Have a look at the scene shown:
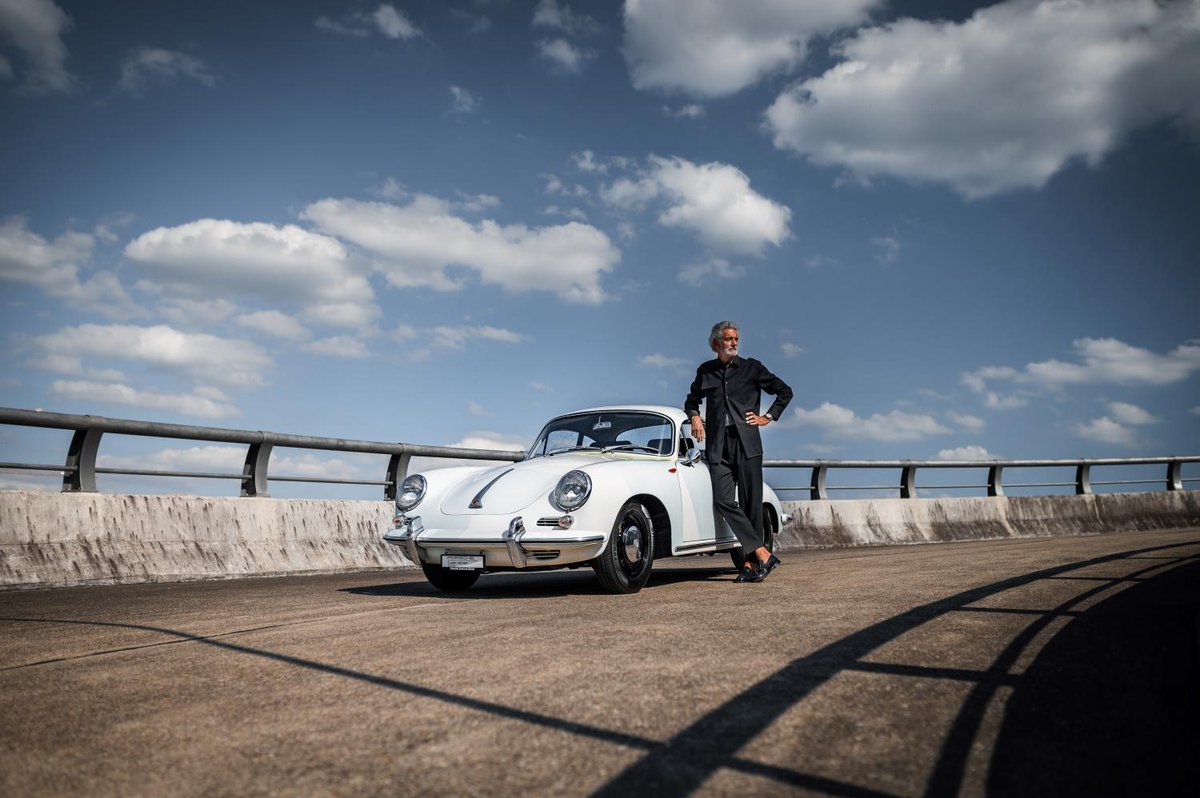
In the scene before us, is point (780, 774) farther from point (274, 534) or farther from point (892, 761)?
point (274, 534)

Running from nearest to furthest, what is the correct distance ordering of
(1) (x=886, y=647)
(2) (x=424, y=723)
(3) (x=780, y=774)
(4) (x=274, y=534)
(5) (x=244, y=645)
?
(3) (x=780, y=774), (2) (x=424, y=723), (1) (x=886, y=647), (5) (x=244, y=645), (4) (x=274, y=534)

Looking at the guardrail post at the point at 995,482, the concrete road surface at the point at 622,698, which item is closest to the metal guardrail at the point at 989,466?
the guardrail post at the point at 995,482

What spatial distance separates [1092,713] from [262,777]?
251 centimetres

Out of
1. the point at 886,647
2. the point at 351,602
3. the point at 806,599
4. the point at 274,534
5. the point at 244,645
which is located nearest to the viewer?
the point at 886,647

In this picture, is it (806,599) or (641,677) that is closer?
(641,677)

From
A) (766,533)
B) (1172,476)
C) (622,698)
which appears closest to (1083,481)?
(1172,476)

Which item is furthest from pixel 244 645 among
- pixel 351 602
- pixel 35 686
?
pixel 351 602

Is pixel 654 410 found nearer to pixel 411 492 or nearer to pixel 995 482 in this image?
pixel 411 492

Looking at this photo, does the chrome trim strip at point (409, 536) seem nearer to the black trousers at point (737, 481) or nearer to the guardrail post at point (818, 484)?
the black trousers at point (737, 481)

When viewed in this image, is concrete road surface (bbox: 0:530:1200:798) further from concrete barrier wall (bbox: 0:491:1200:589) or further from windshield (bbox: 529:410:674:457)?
windshield (bbox: 529:410:674:457)

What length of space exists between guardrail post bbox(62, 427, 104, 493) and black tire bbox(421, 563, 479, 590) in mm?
2927

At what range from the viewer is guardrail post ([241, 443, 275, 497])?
9.05 meters

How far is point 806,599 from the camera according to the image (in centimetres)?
586

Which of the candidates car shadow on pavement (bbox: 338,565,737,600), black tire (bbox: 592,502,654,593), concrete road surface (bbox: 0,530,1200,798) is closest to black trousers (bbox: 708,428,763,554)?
car shadow on pavement (bbox: 338,565,737,600)
